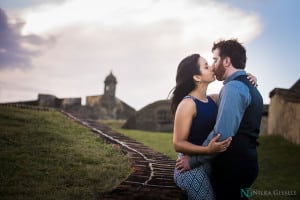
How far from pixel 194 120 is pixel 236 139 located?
494 mm

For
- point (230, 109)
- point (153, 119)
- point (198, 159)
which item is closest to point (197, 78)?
point (230, 109)

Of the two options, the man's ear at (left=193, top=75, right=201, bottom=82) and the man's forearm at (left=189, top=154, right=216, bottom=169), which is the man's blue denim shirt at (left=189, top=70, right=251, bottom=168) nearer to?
the man's forearm at (left=189, top=154, right=216, bottom=169)

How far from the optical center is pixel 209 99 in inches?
161

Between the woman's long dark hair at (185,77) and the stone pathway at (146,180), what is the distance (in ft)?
3.63

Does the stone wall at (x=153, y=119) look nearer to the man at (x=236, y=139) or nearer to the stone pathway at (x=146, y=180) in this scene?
the stone pathway at (x=146, y=180)

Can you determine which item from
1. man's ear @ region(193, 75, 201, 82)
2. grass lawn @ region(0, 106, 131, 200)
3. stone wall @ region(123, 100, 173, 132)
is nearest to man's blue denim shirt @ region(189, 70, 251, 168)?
man's ear @ region(193, 75, 201, 82)

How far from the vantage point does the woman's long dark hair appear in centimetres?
408

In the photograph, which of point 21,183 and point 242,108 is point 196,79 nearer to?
point 242,108

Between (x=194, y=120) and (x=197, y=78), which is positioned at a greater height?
(x=197, y=78)

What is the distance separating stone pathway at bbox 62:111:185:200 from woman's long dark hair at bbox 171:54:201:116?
1.11 metres

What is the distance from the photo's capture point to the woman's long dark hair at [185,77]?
4078mm

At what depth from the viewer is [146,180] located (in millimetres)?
5684

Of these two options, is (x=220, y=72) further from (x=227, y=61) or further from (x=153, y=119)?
(x=153, y=119)

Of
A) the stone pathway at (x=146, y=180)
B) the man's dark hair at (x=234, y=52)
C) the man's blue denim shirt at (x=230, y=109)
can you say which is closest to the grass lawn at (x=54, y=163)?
the stone pathway at (x=146, y=180)
